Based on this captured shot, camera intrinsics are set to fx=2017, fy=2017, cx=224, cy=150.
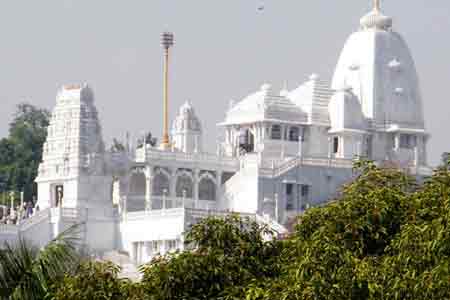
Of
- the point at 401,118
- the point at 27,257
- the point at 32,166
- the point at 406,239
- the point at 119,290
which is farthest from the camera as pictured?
the point at 32,166

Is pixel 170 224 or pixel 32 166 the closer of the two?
pixel 170 224

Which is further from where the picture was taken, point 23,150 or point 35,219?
point 23,150

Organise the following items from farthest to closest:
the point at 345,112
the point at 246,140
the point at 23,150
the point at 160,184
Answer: the point at 23,150 < the point at 246,140 < the point at 345,112 < the point at 160,184

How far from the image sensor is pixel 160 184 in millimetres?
107000

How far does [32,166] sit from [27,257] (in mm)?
95333

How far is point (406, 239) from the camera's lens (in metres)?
39.3

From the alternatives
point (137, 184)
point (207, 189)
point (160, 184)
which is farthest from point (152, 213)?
point (207, 189)

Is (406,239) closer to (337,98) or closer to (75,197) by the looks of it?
(75,197)

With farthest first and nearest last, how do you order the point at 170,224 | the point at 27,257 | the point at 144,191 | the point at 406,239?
the point at 144,191
the point at 170,224
the point at 406,239
the point at 27,257

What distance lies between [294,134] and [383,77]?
21.2 feet

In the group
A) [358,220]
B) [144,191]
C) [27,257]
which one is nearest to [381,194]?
[358,220]

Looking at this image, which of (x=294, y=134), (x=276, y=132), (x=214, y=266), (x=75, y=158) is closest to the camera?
(x=214, y=266)

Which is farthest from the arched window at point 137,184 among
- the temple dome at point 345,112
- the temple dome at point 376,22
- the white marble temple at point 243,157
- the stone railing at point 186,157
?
the temple dome at point 376,22

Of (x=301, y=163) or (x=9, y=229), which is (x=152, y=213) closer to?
(x=9, y=229)
